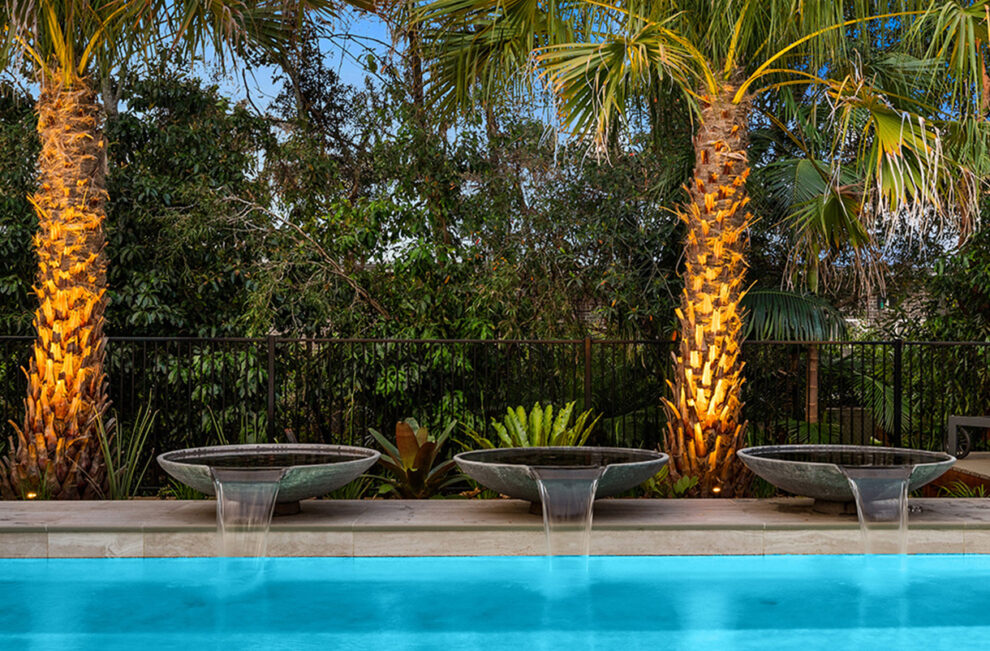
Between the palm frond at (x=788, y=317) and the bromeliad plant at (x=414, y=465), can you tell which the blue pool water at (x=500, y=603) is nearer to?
the bromeliad plant at (x=414, y=465)

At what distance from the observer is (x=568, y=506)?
18.0 feet

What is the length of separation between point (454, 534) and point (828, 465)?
2.30 m

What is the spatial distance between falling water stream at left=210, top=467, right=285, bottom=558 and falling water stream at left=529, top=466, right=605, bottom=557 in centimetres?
158

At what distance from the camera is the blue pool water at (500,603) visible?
4395mm

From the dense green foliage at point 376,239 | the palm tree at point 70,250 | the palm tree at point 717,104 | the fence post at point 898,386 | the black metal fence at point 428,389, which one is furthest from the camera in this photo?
the dense green foliage at point 376,239

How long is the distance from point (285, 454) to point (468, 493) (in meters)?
1.78

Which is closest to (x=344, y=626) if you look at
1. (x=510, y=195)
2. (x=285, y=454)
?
(x=285, y=454)

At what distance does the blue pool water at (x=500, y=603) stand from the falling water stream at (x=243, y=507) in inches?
4.1

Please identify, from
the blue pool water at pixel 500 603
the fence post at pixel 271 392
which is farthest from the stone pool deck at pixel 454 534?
the fence post at pixel 271 392

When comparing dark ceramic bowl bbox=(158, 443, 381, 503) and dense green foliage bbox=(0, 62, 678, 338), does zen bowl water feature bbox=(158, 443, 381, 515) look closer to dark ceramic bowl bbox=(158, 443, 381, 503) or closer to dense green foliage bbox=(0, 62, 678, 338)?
dark ceramic bowl bbox=(158, 443, 381, 503)

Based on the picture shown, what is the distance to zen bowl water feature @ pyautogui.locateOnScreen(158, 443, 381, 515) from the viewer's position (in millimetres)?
5559

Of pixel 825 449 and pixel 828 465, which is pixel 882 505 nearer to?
pixel 828 465

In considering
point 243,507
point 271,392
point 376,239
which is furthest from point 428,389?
point 243,507

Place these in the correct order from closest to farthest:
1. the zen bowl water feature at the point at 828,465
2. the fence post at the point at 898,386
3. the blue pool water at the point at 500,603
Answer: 1. the blue pool water at the point at 500,603
2. the zen bowl water feature at the point at 828,465
3. the fence post at the point at 898,386
